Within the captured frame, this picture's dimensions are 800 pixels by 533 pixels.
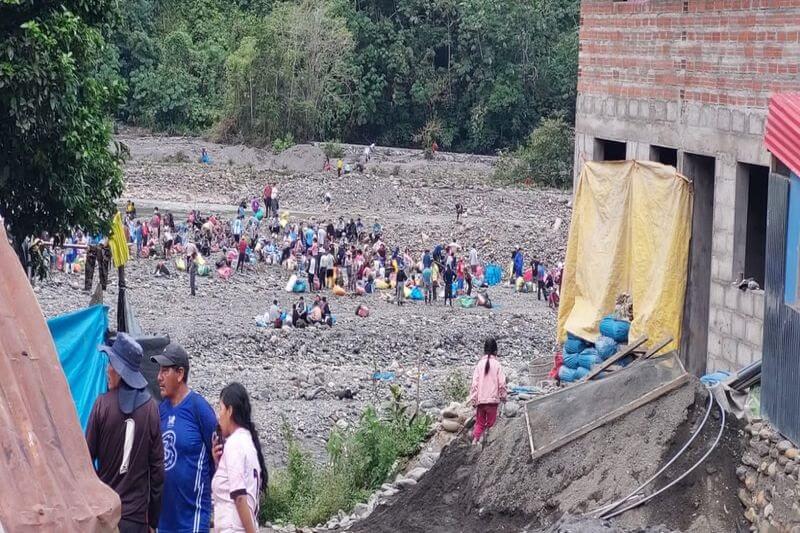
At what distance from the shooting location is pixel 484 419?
11.2m

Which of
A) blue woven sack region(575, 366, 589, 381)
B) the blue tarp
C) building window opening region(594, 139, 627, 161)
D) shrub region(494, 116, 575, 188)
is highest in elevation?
building window opening region(594, 139, 627, 161)

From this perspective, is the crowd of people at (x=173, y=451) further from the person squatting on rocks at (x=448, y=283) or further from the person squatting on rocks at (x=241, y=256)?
the person squatting on rocks at (x=241, y=256)

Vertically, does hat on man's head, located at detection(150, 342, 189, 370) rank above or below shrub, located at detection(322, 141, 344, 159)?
above

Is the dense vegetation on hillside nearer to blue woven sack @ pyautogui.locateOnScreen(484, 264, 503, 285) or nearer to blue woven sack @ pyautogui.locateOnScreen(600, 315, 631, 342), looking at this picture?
blue woven sack @ pyautogui.locateOnScreen(484, 264, 503, 285)

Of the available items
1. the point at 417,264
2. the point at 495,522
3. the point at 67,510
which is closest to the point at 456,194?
the point at 417,264

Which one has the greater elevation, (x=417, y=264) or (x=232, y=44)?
(x=232, y=44)

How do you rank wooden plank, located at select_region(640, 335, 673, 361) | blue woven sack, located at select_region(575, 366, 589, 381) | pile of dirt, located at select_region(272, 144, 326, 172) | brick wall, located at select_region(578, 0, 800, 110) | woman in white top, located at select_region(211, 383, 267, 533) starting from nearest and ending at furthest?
woman in white top, located at select_region(211, 383, 267, 533), brick wall, located at select_region(578, 0, 800, 110), wooden plank, located at select_region(640, 335, 673, 361), blue woven sack, located at select_region(575, 366, 589, 381), pile of dirt, located at select_region(272, 144, 326, 172)

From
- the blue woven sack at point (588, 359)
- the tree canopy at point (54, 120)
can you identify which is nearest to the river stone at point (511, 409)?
the blue woven sack at point (588, 359)

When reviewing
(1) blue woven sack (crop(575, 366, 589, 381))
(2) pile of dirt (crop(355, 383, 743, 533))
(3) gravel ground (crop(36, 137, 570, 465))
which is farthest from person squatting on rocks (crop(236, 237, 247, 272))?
(2) pile of dirt (crop(355, 383, 743, 533))

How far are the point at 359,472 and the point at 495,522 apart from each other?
2.37m

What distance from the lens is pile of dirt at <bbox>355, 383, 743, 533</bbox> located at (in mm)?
8531

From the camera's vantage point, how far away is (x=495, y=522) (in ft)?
32.3

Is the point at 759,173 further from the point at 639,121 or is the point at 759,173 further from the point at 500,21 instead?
the point at 500,21

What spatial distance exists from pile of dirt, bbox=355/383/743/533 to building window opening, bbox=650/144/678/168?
302 centimetres
